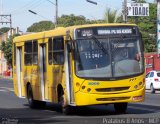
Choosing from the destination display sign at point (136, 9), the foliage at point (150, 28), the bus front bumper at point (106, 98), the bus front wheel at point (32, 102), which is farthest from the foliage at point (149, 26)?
the bus front bumper at point (106, 98)

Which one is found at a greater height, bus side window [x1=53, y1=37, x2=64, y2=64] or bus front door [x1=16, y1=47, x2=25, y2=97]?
bus side window [x1=53, y1=37, x2=64, y2=64]

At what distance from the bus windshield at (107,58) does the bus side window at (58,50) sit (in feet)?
4.00

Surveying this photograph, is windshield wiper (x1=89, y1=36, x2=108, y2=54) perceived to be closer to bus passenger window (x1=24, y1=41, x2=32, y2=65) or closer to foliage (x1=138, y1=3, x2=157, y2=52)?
bus passenger window (x1=24, y1=41, x2=32, y2=65)

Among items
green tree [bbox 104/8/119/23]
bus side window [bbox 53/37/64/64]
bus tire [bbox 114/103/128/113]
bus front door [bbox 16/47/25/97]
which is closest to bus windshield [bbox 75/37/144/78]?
bus side window [bbox 53/37/64/64]

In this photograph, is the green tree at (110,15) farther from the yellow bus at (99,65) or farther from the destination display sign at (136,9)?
the yellow bus at (99,65)

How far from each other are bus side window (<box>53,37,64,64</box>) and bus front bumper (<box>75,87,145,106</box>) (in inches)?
72.9

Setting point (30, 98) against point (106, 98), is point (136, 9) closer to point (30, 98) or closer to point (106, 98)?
point (30, 98)

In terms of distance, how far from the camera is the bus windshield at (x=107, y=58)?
1795cm

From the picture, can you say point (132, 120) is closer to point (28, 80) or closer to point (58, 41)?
point (58, 41)

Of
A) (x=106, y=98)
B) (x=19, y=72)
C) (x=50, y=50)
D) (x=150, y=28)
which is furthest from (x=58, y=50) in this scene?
(x=150, y=28)

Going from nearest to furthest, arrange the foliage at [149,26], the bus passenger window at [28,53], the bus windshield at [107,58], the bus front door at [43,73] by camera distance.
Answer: the bus windshield at [107,58], the bus front door at [43,73], the bus passenger window at [28,53], the foliage at [149,26]

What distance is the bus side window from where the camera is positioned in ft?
63.0

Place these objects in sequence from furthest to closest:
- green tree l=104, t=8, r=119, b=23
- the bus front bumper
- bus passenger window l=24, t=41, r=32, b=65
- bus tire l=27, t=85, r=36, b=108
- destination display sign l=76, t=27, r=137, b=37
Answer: green tree l=104, t=8, r=119, b=23
bus tire l=27, t=85, r=36, b=108
bus passenger window l=24, t=41, r=32, b=65
destination display sign l=76, t=27, r=137, b=37
the bus front bumper

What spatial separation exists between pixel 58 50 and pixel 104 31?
1969mm
